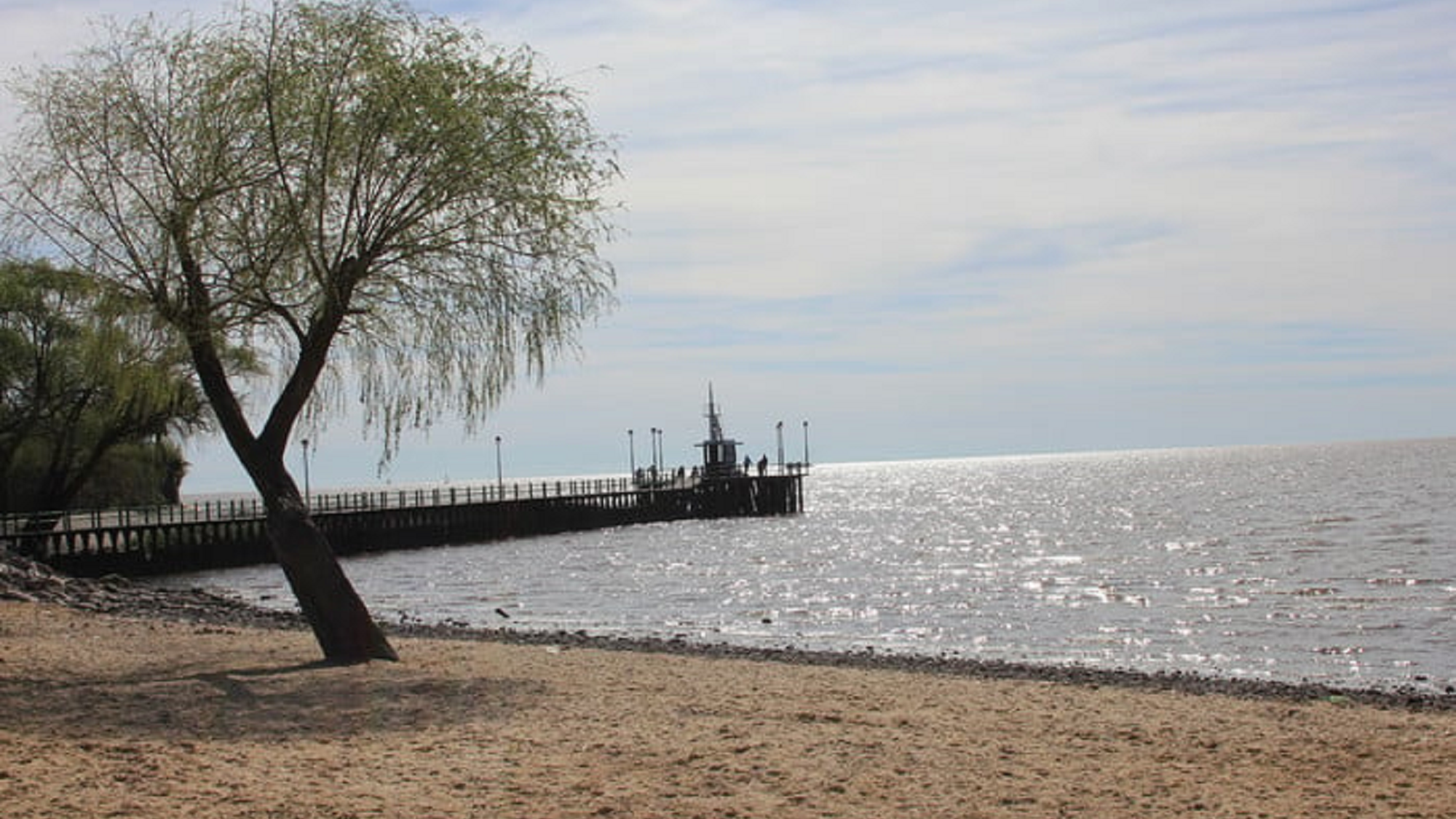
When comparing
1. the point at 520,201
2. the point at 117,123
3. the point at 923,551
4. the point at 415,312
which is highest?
the point at 117,123

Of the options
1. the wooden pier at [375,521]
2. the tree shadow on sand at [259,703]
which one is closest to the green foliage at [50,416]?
the wooden pier at [375,521]

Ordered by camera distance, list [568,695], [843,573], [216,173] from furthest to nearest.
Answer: [843,573] < [216,173] < [568,695]

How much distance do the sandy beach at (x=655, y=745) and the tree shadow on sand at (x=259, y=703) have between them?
0.04 metres

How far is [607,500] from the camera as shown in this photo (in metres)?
81.8

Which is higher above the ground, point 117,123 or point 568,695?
point 117,123

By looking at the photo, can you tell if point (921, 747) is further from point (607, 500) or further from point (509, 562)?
point (607, 500)

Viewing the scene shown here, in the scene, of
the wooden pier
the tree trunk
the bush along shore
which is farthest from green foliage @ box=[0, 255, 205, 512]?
the tree trunk

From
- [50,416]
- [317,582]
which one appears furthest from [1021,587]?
[50,416]

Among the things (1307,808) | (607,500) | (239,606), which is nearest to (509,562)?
(239,606)

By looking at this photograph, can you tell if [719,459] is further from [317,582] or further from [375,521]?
[317,582]

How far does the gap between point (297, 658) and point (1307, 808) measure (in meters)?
11.2

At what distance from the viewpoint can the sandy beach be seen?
910 cm

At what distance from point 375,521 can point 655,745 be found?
173ft

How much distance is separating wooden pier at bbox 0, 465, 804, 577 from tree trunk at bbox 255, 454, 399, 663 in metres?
31.0
